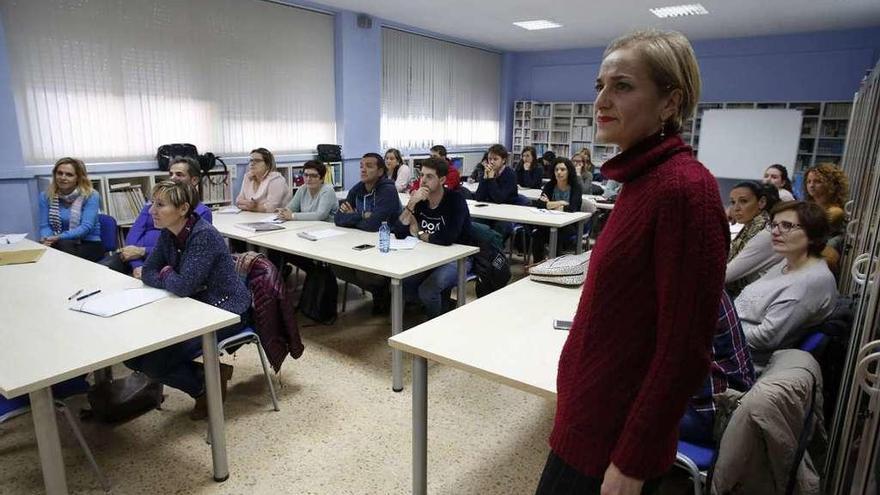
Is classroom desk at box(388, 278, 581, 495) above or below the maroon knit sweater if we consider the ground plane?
below

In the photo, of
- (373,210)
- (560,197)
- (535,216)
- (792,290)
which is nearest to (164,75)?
(373,210)

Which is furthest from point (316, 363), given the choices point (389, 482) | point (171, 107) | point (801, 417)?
point (171, 107)

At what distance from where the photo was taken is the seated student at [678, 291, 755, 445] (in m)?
1.56

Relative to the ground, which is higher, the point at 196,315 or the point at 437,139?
the point at 437,139

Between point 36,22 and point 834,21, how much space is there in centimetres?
928

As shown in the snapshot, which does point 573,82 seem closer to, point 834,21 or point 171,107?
point 834,21

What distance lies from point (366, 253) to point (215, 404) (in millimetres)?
1362

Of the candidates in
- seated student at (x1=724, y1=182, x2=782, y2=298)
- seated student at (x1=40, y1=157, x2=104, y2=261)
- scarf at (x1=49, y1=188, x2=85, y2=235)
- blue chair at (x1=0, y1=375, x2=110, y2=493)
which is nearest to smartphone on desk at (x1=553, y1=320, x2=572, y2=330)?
seated student at (x1=724, y1=182, x2=782, y2=298)

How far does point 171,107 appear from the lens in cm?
530

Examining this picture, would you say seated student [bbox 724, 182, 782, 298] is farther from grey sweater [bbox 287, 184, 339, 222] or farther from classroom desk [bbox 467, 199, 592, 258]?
grey sweater [bbox 287, 184, 339, 222]

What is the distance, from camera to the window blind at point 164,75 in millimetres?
4465

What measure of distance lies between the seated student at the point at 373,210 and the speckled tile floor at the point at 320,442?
3.00 ft

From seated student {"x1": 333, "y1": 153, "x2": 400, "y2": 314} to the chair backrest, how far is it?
165 cm

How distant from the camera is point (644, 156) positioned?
0.87 metres
